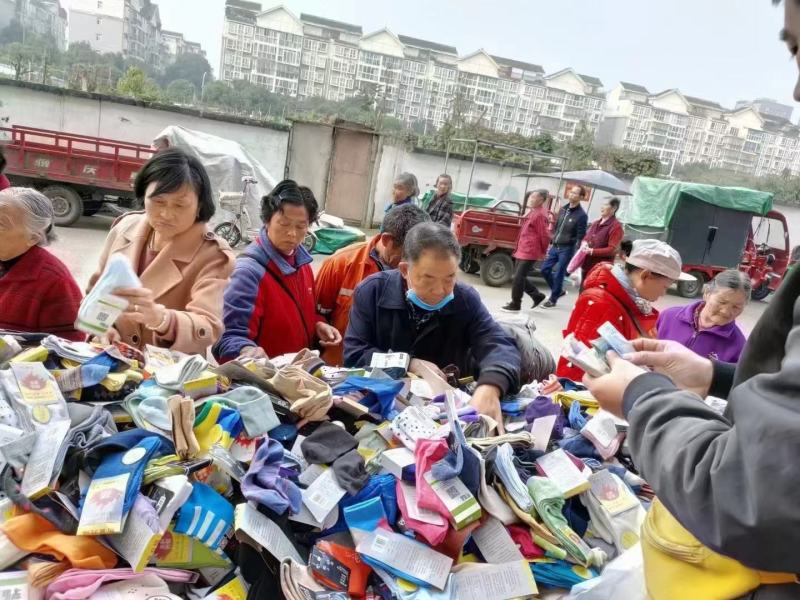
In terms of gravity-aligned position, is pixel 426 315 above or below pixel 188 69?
below

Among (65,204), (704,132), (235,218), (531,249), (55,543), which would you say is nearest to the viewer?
(55,543)

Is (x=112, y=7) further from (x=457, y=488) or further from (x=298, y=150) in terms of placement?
(x=457, y=488)

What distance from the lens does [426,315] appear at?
2.38 metres

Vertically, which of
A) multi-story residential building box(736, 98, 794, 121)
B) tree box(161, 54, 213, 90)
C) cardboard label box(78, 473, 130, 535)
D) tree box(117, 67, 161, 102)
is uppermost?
multi-story residential building box(736, 98, 794, 121)

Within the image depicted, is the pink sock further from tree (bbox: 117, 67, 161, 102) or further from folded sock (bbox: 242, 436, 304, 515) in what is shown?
tree (bbox: 117, 67, 161, 102)

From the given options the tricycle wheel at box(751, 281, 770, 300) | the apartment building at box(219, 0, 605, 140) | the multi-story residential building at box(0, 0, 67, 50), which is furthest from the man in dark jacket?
the apartment building at box(219, 0, 605, 140)

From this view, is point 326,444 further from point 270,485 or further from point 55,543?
point 55,543

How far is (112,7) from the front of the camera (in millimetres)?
61656

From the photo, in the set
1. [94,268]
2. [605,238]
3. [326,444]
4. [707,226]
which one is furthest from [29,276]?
[707,226]

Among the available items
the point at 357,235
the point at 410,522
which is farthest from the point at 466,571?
the point at 357,235

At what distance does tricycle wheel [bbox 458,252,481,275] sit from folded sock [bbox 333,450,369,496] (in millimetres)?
9311

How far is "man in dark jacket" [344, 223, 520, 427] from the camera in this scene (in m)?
2.26

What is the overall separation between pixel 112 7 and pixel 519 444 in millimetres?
76485

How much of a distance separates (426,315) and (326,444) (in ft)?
3.63
